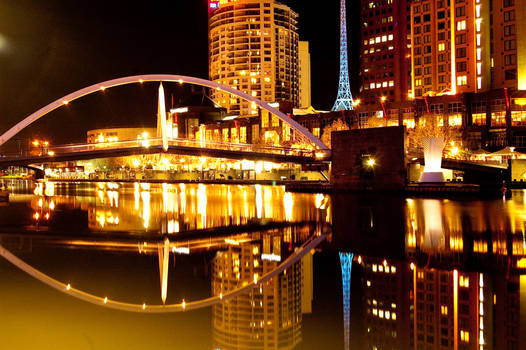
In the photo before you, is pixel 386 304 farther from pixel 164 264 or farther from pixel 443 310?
pixel 164 264

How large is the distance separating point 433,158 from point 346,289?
3854 centimetres

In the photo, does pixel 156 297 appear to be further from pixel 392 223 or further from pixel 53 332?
pixel 392 223

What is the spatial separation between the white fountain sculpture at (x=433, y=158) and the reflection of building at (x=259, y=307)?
3485 cm

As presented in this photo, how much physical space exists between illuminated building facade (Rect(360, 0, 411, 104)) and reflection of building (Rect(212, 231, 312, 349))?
114 metres

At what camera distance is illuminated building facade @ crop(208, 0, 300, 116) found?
16000 cm

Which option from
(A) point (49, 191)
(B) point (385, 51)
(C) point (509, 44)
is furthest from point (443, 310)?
(B) point (385, 51)

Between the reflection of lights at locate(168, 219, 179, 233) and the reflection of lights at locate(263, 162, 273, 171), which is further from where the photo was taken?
the reflection of lights at locate(263, 162, 273, 171)

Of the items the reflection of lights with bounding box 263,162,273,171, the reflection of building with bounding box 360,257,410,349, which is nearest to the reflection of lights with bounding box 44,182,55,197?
the reflection of lights with bounding box 263,162,273,171

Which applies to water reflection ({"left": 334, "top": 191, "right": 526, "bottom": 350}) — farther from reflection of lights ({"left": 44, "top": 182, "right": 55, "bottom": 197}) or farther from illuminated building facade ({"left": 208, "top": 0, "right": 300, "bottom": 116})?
illuminated building facade ({"left": 208, "top": 0, "right": 300, "bottom": 116})

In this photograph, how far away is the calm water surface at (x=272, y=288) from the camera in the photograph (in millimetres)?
7430

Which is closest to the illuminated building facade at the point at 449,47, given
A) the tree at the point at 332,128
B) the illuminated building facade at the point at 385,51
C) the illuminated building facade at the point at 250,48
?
the illuminated building facade at the point at 385,51

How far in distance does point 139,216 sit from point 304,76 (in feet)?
530

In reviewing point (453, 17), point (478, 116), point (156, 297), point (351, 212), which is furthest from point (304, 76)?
point (156, 297)

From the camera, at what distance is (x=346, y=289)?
1017 cm
